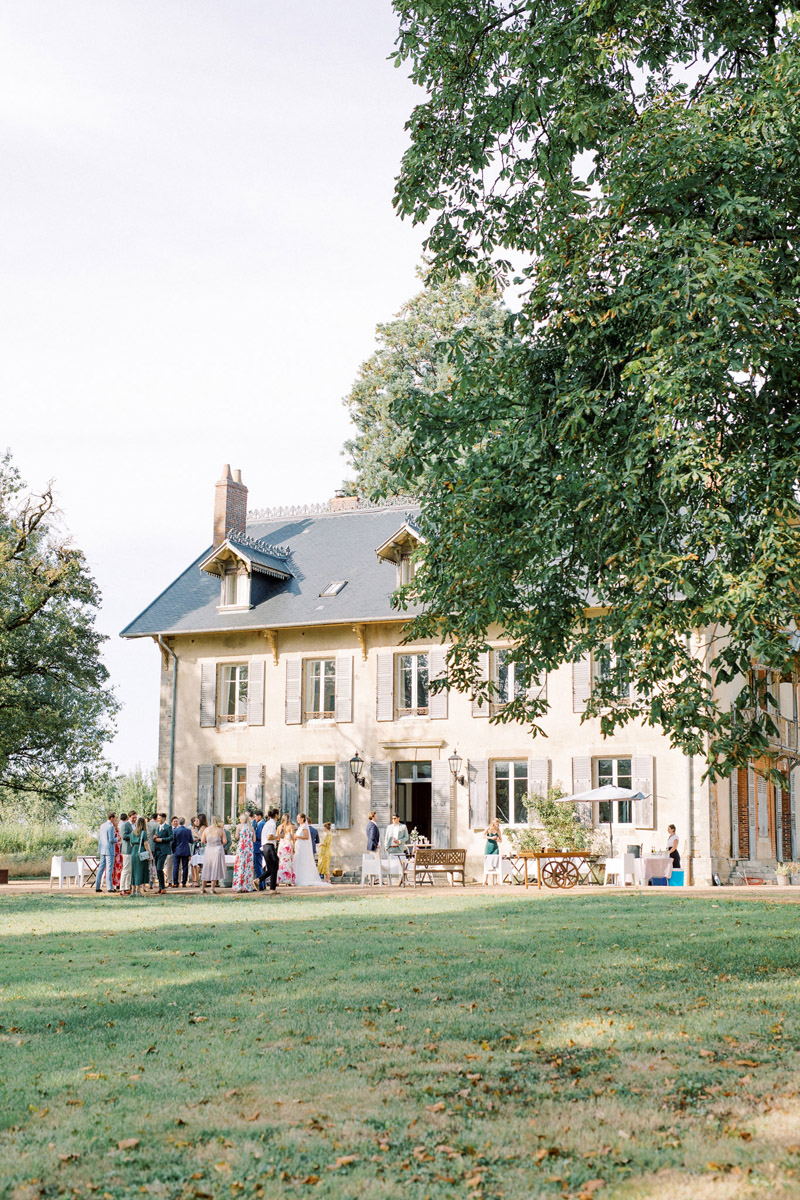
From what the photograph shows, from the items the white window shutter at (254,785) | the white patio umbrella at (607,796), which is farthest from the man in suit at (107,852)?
the white patio umbrella at (607,796)

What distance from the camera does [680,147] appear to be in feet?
32.1

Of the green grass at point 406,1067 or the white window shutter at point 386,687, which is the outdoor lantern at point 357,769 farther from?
the green grass at point 406,1067

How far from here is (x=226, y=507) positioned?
112 ft

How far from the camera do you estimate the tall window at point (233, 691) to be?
31391 mm

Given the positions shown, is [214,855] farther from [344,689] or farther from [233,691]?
[233,691]

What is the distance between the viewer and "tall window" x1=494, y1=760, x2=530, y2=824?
28.3 m

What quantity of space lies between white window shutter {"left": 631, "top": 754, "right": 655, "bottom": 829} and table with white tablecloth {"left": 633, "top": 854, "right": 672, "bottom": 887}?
3.77 feet

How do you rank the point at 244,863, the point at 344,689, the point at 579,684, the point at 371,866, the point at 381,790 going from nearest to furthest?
the point at 244,863
the point at 371,866
the point at 579,684
the point at 381,790
the point at 344,689

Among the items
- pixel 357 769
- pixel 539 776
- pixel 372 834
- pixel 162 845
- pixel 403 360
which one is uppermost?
pixel 403 360

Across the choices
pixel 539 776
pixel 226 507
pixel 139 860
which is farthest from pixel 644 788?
pixel 226 507

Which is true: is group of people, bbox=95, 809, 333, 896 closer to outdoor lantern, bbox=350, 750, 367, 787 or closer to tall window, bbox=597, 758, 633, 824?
outdoor lantern, bbox=350, 750, 367, 787

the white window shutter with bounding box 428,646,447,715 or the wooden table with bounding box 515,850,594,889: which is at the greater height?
the white window shutter with bounding box 428,646,447,715

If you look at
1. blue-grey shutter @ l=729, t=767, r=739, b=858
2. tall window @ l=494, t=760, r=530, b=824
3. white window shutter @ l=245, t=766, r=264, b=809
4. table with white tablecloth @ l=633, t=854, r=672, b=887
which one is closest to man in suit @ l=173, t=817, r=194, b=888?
white window shutter @ l=245, t=766, r=264, b=809

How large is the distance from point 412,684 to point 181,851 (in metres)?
7.05
